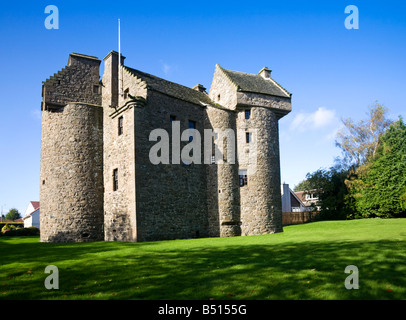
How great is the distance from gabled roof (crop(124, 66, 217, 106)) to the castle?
161 mm

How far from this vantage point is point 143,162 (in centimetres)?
2025

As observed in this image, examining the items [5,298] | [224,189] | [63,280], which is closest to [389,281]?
[63,280]

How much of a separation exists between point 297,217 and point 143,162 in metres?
30.2

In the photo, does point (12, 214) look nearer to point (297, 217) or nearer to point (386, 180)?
point (297, 217)

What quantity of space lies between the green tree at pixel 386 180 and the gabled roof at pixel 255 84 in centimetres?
1667

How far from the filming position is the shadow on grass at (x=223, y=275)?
22.6 ft

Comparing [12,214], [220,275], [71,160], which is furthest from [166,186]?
[12,214]

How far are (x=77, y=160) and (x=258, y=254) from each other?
16.0 meters

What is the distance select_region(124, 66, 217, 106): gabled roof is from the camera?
22.6m

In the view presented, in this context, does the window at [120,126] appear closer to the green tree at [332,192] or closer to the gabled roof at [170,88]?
the gabled roof at [170,88]

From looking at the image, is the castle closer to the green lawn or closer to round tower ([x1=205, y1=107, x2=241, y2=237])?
round tower ([x1=205, y1=107, x2=241, y2=237])

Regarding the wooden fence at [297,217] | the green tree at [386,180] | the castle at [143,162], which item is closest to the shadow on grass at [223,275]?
the castle at [143,162]
